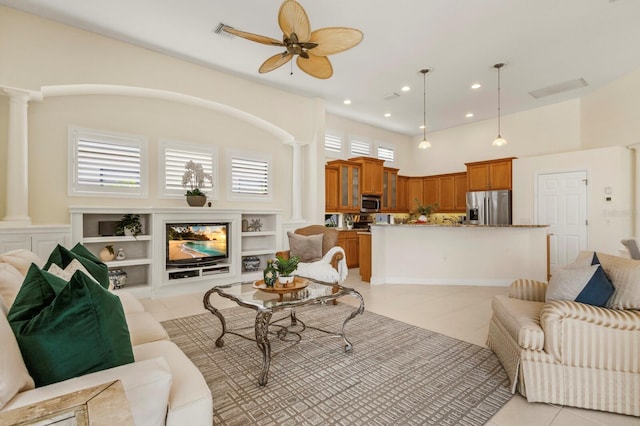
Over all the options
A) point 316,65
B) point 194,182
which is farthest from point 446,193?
point 194,182

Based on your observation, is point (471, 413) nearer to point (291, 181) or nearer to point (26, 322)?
point (26, 322)

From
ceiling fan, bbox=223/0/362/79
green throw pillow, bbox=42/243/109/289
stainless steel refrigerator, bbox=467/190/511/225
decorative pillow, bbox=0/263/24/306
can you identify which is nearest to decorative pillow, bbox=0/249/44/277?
green throw pillow, bbox=42/243/109/289

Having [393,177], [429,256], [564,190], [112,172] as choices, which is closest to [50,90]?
[112,172]

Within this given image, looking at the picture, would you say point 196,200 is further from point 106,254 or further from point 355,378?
point 355,378

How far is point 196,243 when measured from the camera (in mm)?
5156

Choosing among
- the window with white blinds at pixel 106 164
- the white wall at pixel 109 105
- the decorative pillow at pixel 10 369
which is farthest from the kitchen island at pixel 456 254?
the decorative pillow at pixel 10 369

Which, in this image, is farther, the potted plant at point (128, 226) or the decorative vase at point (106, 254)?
the potted plant at point (128, 226)

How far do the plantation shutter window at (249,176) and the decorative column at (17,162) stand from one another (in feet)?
9.44

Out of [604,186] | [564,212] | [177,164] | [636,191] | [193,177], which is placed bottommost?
[564,212]

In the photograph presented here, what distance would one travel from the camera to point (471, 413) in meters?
1.99

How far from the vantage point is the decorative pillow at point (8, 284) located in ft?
4.98

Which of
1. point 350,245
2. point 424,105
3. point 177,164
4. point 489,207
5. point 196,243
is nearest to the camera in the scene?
point 196,243

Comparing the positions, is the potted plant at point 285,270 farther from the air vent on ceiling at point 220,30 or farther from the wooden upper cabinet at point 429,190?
the wooden upper cabinet at point 429,190

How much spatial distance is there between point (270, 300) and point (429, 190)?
744 cm
